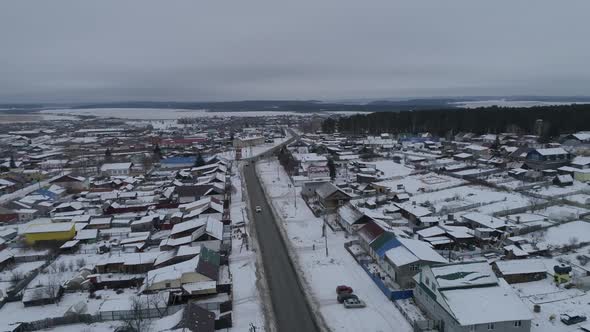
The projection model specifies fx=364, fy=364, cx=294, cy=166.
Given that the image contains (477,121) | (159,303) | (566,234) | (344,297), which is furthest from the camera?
(477,121)

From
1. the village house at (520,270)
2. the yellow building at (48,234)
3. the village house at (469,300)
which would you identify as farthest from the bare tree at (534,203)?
the yellow building at (48,234)

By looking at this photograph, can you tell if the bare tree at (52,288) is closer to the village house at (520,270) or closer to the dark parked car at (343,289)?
the dark parked car at (343,289)

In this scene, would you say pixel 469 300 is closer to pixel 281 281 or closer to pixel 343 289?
pixel 343 289

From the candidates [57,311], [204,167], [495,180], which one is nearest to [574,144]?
[495,180]

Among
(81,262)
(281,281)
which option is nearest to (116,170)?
(81,262)

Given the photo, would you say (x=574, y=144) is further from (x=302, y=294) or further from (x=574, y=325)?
(x=302, y=294)
